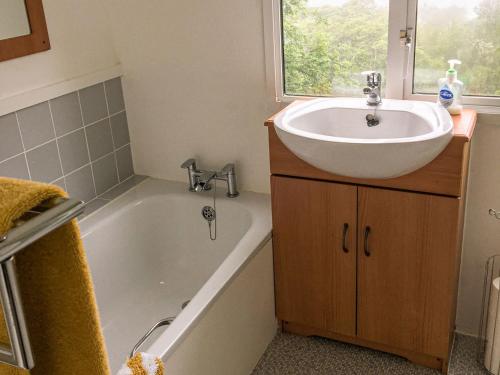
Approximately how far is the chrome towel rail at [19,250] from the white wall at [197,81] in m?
1.68

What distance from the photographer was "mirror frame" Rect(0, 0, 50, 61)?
1990 mm

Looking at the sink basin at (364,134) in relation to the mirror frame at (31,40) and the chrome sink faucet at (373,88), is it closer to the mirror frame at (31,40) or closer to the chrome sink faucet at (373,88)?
the chrome sink faucet at (373,88)

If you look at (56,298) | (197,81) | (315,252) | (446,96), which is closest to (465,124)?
(446,96)

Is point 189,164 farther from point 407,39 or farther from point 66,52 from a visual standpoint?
point 407,39

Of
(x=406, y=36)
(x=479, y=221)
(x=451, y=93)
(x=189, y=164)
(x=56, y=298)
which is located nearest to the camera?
(x=56, y=298)

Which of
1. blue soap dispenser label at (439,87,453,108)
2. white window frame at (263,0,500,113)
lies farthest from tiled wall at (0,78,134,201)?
blue soap dispenser label at (439,87,453,108)

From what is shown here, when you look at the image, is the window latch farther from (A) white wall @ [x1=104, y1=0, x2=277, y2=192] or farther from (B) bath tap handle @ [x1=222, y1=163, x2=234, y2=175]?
(B) bath tap handle @ [x1=222, y1=163, x2=234, y2=175]

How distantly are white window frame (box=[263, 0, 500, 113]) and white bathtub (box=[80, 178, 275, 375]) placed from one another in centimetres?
54

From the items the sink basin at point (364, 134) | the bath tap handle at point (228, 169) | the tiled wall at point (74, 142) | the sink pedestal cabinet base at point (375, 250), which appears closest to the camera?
the sink basin at point (364, 134)

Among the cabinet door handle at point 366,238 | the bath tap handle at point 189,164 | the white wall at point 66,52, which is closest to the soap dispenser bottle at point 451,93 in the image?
the cabinet door handle at point 366,238

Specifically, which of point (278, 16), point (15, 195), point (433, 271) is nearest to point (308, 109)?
point (278, 16)

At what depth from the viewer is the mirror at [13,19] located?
77.4 inches

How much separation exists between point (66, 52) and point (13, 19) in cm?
28

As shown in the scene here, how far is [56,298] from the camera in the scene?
724mm
